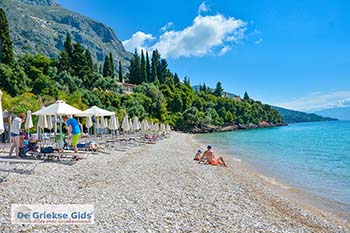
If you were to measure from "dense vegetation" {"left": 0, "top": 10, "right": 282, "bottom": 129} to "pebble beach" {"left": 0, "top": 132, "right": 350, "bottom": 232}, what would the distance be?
58.3 ft

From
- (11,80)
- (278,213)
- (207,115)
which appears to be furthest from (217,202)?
(207,115)

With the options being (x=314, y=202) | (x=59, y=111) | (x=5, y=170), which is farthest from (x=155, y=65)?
(x=5, y=170)

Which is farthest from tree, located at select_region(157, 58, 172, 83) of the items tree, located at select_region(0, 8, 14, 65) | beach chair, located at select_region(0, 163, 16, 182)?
beach chair, located at select_region(0, 163, 16, 182)

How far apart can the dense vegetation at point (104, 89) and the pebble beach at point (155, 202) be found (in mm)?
17770

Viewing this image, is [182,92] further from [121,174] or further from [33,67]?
[121,174]

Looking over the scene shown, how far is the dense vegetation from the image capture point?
45.8m

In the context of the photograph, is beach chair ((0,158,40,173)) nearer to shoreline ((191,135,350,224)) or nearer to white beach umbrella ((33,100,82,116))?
white beach umbrella ((33,100,82,116))

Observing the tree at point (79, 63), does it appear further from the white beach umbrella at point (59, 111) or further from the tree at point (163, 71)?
the white beach umbrella at point (59, 111)

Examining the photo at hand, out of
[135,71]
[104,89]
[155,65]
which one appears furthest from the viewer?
[155,65]

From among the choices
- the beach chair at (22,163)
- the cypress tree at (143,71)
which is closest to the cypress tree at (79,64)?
the cypress tree at (143,71)

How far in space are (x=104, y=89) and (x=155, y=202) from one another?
202 feet

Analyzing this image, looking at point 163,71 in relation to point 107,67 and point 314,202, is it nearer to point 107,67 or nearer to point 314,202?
point 107,67

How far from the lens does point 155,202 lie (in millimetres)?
7680

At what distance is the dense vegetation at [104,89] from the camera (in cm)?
4578
